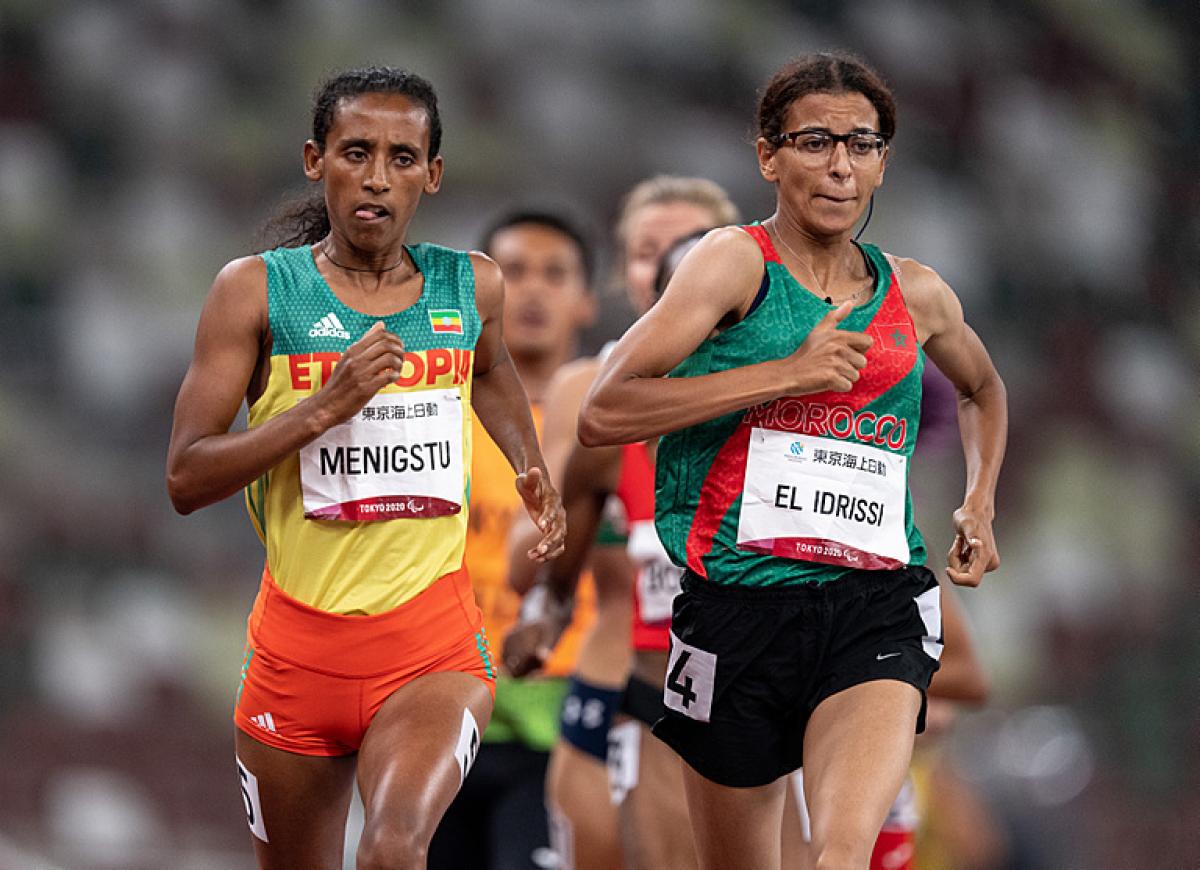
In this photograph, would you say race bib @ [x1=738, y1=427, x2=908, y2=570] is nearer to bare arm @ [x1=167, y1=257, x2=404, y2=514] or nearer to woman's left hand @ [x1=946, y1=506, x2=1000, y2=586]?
woman's left hand @ [x1=946, y1=506, x2=1000, y2=586]

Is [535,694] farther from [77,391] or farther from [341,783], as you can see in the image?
[77,391]

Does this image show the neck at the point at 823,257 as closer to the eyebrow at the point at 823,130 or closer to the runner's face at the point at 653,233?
the eyebrow at the point at 823,130

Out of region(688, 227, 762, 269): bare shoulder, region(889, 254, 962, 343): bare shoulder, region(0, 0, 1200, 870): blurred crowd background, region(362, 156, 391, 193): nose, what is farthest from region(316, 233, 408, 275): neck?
region(0, 0, 1200, 870): blurred crowd background

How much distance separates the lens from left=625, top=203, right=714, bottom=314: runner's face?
5516 mm

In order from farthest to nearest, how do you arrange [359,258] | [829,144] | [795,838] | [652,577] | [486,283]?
[652,577]
[795,838]
[486,283]
[359,258]
[829,144]

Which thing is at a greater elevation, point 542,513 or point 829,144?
point 829,144

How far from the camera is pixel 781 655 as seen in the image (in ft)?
11.4

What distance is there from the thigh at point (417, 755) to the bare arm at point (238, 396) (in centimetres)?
54

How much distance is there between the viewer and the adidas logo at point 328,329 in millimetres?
3527

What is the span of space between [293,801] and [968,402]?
1669 millimetres

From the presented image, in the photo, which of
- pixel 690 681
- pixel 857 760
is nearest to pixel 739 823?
pixel 690 681

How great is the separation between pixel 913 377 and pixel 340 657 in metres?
1.26

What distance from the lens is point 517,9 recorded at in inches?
360

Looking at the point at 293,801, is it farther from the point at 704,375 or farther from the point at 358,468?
the point at 704,375
